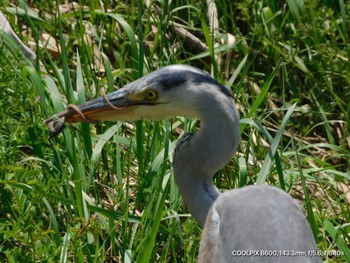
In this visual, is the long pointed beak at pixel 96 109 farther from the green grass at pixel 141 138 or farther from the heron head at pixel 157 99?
the green grass at pixel 141 138

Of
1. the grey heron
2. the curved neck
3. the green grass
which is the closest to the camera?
the grey heron

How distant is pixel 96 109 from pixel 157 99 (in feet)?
0.83

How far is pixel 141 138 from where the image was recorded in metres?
4.48

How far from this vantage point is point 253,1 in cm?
629

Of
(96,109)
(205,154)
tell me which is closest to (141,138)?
A: (96,109)

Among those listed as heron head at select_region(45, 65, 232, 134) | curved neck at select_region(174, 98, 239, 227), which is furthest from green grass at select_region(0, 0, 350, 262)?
heron head at select_region(45, 65, 232, 134)

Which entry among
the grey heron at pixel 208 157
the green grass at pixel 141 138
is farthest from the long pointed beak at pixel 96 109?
the green grass at pixel 141 138

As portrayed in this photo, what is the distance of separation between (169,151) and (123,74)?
33.6 inches

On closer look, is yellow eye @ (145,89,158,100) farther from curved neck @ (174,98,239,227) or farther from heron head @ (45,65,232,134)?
curved neck @ (174,98,239,227)

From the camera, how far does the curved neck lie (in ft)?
12.6

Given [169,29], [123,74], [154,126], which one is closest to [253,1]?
[169,29]

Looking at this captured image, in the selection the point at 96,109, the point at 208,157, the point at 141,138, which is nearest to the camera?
the point at 208,157

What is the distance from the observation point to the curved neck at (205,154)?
3.83 m

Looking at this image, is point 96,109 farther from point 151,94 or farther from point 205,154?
point 205,154
